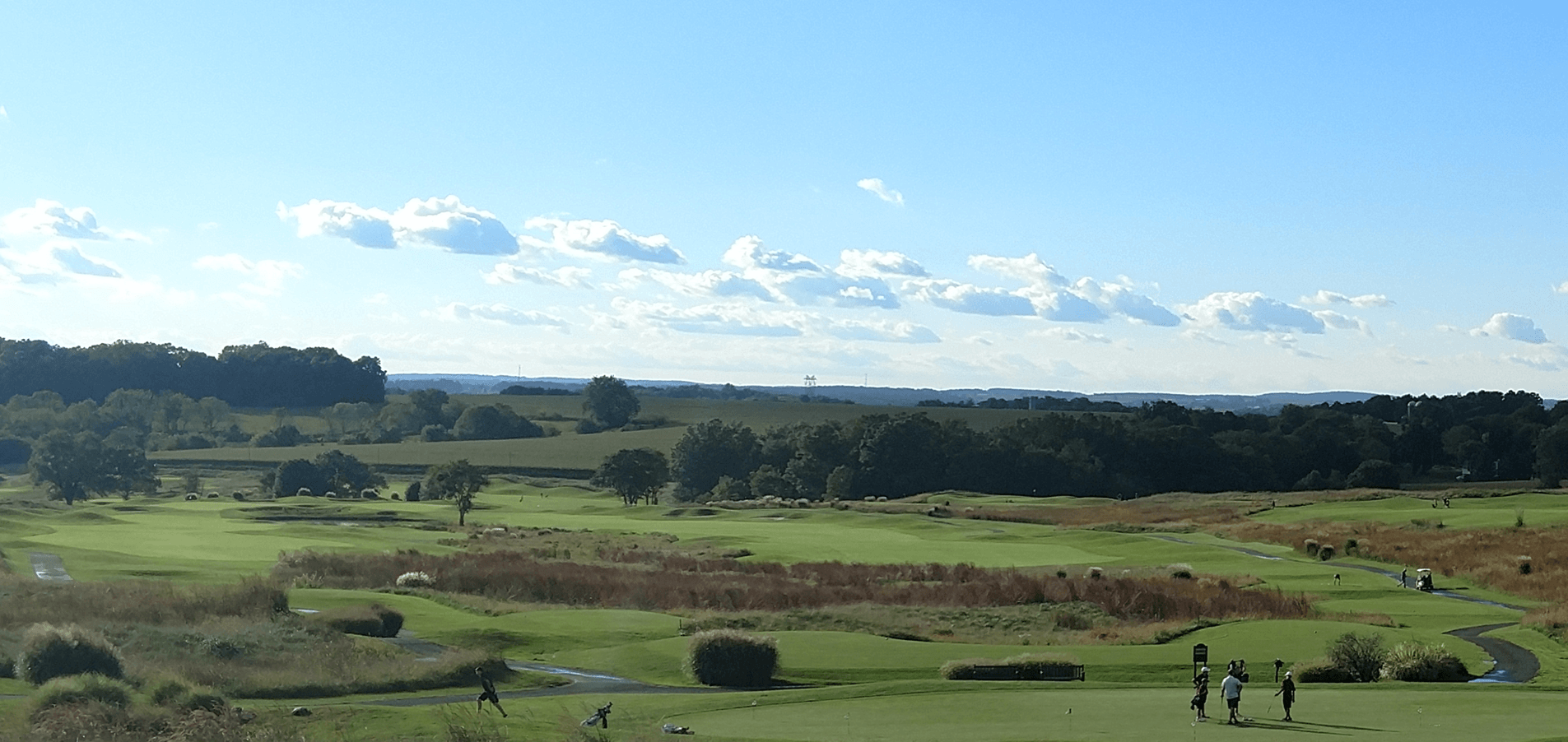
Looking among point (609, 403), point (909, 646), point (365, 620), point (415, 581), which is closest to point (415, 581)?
point (415, 581)

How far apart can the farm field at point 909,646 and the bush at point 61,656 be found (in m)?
0.82

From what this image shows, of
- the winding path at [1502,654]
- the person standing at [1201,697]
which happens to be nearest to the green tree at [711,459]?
the winding path at [1502,654]

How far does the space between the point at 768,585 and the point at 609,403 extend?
13990 cm

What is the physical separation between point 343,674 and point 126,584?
652 inches

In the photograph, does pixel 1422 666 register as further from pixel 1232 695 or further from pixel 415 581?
pixel 415 581

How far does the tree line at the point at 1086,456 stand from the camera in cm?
12006

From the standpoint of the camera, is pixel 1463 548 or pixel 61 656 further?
pixel 1463 548

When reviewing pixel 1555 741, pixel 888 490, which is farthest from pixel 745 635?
pixel 888 490

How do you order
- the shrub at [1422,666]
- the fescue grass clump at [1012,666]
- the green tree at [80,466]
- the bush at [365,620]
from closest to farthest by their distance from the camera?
the shrub at [1422,666], the fescue grass clump at [1012,666], the bush at [365,620], the green tree at [80,466]

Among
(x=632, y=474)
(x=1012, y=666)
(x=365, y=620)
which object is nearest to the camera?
(x=1012, y=666)

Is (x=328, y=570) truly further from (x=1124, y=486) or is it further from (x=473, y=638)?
(x=1124, y=486)

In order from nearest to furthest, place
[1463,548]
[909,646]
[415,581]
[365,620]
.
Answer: [909,646] → [365,620] → [415,581] → [1463,548]

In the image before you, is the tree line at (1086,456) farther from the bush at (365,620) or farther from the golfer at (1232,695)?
the golfer at (1232,695)

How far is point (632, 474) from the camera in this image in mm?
113062
